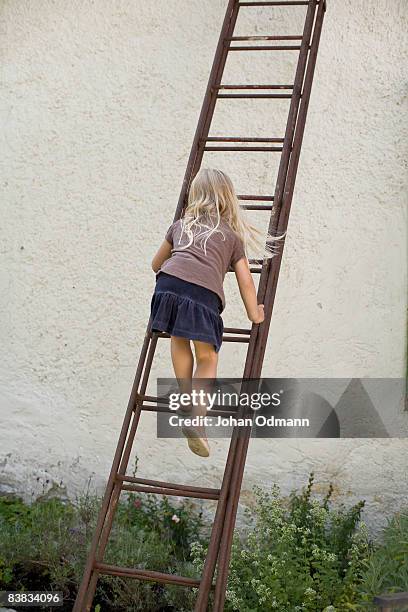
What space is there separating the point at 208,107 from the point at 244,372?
1.62 metres

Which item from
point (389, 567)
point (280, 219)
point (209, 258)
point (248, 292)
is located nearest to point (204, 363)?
point (248, 292)

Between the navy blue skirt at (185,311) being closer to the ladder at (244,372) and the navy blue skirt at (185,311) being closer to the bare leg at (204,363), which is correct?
the bare leg at (204,363)

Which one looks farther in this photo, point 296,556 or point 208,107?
point 208,107

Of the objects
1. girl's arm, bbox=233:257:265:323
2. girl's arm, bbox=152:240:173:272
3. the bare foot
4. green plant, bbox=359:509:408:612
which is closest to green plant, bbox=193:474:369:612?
green plant, bbox=359:509:408:612

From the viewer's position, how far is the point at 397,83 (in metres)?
4.96

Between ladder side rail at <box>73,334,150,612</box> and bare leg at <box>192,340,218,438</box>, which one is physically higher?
bare leg at <box>192,340,218,438</box>

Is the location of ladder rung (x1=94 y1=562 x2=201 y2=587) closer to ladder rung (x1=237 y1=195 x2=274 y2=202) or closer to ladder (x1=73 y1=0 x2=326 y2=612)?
ladder (x1=73 y1=0 x2=326 y2=612)

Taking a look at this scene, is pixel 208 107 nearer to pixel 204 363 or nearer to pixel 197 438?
pixel 204 363

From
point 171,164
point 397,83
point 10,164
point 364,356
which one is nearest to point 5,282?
point 10,164

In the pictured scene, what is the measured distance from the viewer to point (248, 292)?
386cm

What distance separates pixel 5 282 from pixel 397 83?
2904 mm

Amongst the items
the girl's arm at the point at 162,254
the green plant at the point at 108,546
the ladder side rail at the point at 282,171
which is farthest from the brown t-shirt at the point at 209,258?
the green plant at the point at 108,546

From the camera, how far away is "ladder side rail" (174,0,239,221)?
14.2ft

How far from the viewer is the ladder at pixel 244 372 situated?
139 inches
